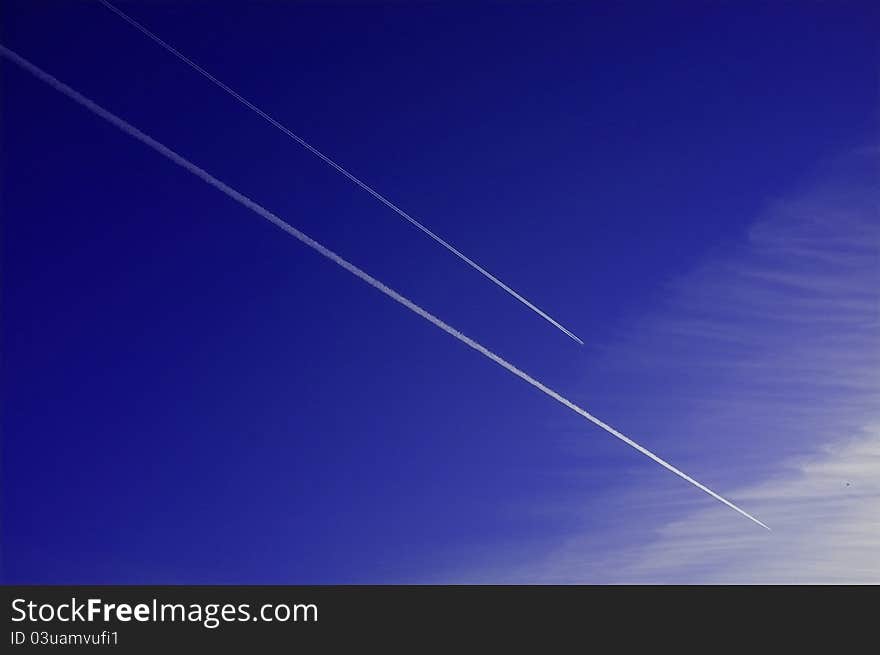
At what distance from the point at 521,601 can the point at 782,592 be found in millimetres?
4028

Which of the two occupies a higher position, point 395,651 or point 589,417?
point 589,417

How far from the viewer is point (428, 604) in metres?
14.1

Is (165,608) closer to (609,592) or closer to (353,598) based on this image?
(353,598)

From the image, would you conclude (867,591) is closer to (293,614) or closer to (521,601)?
(521,601)

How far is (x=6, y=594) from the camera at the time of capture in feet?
46.0

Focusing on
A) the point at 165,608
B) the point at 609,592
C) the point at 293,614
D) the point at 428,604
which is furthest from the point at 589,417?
the point at 165,608

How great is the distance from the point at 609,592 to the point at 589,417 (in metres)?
5.25

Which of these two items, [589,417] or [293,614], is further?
[589,417]

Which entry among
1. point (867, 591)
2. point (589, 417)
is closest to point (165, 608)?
point (589, 417)

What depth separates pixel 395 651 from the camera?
13969 mm

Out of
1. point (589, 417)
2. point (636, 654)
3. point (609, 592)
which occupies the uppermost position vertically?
point (589, 417)

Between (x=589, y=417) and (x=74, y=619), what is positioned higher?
(x=589, y=417)

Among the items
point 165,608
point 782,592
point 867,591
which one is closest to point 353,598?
point 165,608

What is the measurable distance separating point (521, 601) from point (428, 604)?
5.06 feet
